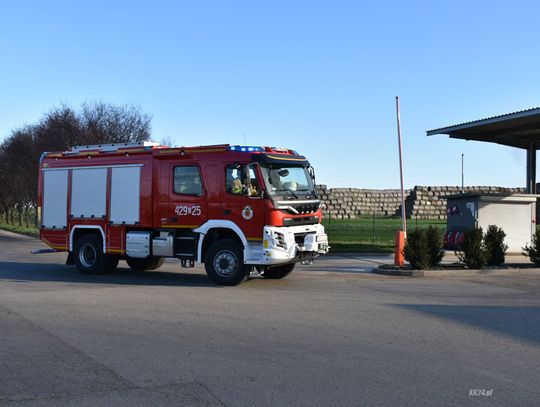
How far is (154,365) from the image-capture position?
21.3ft

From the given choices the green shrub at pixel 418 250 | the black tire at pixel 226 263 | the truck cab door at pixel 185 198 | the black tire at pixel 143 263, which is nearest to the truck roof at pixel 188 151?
the truck cab door at pixel 185 198

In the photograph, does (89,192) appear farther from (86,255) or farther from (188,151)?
(188,151)

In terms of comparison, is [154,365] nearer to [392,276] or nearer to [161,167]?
[161,167]

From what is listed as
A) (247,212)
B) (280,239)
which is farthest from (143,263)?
(280,239)

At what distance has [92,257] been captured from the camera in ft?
50.5

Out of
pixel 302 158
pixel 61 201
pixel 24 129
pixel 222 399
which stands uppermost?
pixel 24 129

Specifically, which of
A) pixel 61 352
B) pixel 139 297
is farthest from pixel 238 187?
pixel 61 352

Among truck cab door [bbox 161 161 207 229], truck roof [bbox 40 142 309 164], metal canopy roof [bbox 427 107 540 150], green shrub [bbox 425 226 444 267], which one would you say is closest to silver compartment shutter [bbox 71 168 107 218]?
truck roof [bbox 40 142 309 164]

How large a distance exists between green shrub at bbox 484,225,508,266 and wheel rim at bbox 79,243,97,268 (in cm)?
1066

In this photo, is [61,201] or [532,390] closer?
[532,390]

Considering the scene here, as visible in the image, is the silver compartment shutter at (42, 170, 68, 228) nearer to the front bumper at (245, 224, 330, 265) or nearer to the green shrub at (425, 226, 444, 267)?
the front bumper at (245, 224, 330, 265)

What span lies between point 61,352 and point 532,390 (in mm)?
5116

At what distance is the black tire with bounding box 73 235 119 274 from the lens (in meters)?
15.2

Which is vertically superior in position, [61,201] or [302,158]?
[302,158]
